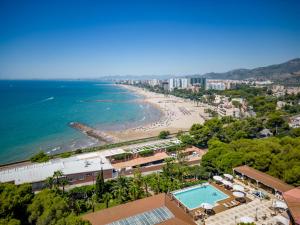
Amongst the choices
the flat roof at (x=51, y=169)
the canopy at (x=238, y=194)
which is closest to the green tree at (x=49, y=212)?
the flat roof at (x=51, y=169)

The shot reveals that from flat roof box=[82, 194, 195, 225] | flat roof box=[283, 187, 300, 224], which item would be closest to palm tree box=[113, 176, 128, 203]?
flat roof box=[82, 194, 195, 225]

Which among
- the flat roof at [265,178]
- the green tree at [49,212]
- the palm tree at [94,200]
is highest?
the green tree at [49,212]

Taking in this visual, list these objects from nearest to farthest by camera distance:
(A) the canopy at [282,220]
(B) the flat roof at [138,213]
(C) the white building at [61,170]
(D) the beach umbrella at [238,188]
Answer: (B) the flat roof at [138,213] → (A) the canopy at [282,220] → (D) the beach umbrella at [238,188] → (C) the white building at [61,170]

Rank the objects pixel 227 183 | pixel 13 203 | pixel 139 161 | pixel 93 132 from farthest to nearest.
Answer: pixel 93 132 < pixel 139 161 < pixel 227 183 < pixel 13 203

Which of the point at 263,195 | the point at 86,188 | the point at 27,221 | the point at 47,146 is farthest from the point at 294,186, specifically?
the point at 47,146

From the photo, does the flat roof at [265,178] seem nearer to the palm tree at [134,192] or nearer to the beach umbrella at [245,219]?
the beach umbrella at [245,219]

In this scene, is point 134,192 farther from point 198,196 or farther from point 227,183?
point 227,183

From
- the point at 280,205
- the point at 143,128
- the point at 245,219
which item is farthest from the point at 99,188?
the point at 143,128
